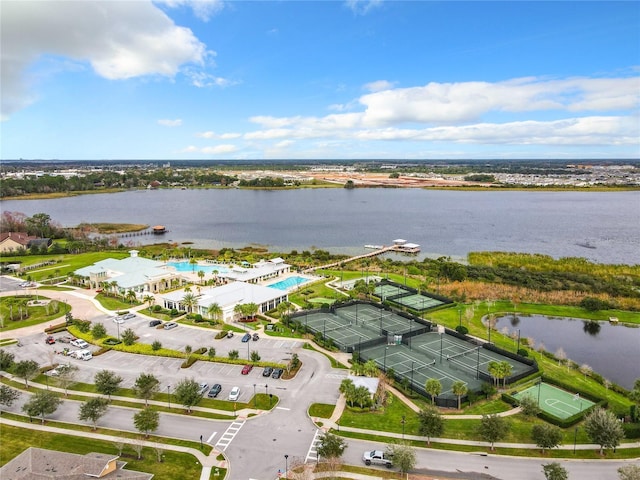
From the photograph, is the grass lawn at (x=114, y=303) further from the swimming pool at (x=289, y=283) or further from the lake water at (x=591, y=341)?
the lake water at (x=591, y=341)

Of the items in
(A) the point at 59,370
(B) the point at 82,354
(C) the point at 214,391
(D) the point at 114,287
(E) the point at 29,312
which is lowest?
(C) the point at 214,391

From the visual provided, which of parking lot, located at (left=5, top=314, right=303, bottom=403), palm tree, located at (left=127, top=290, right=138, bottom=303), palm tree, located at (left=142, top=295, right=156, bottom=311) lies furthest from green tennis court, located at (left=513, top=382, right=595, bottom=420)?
palm tree, located at (left=127, top=290, right=138, bottom=303)

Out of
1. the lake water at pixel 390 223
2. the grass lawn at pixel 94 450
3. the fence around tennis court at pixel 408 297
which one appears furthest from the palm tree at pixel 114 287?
the lake water at pixel 390 223

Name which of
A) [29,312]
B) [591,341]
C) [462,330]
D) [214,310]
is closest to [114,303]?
[29,312]

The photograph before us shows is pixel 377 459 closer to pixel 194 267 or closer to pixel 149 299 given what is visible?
pixel 149 299

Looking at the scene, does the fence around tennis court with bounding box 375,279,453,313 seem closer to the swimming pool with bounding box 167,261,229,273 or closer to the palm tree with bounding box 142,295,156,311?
the swimming pool with bounding box 167,261,229,273

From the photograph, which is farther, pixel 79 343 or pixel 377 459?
pixel 79 343

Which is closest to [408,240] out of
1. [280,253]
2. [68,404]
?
[280,253]
